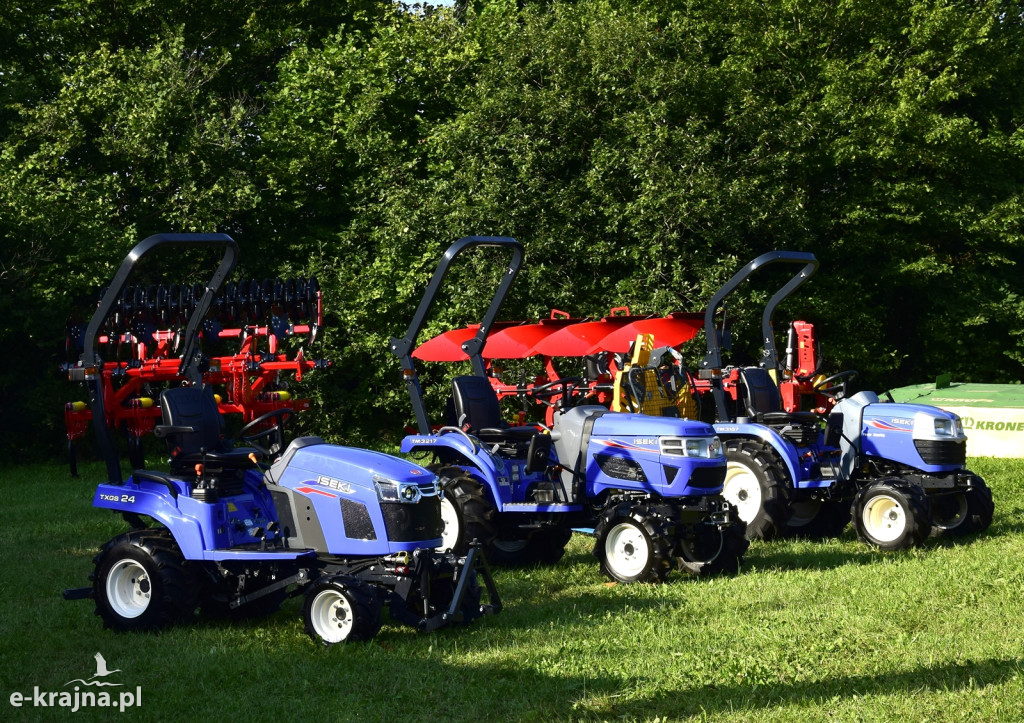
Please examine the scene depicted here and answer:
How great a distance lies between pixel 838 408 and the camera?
10742 mm

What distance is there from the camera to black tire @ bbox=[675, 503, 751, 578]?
8633mm

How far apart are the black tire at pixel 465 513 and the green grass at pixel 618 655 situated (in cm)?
39

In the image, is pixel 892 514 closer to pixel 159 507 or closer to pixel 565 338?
pixel 159 507

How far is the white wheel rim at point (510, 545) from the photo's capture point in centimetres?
967

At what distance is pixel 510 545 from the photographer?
9695mm

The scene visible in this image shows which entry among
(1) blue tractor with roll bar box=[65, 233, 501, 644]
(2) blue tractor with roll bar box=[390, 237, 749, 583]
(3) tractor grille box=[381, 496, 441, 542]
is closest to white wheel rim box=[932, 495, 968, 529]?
(2) blue tractor with roll bar box=[390, 237, 749, 583]

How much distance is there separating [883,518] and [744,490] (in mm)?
1199

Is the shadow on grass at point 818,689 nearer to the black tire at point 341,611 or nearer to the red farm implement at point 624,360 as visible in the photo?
the black tire at point 341,611

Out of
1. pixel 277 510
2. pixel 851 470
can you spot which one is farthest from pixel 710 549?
pixel 277 510

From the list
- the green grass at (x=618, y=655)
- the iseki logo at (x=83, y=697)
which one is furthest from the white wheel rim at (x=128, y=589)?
Answer: the iseki logo at (x=83, y=697)

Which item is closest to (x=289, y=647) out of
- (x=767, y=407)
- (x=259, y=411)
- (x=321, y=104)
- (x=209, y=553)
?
(x=209, y=553)

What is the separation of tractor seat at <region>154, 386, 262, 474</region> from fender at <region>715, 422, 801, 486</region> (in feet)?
14.8

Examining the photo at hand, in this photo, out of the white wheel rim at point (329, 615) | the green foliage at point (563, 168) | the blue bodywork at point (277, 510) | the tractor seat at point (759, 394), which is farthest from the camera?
the green foliage at point (563, 168)

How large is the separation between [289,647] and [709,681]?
7.74 feet
